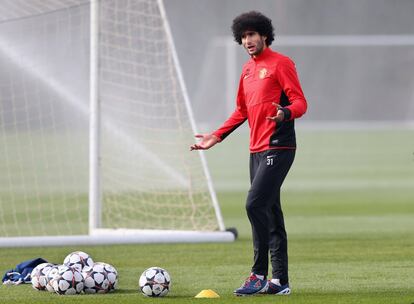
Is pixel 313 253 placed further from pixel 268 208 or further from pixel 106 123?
pixel 106 123

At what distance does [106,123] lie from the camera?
1516cm

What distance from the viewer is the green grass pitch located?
8.50 meters

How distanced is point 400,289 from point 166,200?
19.4 feet

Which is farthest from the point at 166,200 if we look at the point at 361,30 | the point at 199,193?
the point at 361,30

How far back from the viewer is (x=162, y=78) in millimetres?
13711

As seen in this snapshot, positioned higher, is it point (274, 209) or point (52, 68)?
point (52, 68)

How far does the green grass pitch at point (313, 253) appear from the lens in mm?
8500

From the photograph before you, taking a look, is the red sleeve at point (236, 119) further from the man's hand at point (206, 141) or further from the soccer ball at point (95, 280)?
the soccer ball at point (95, 280)

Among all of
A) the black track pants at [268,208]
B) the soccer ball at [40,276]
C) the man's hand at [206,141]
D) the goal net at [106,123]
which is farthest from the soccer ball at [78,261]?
the goal net at [106,123]

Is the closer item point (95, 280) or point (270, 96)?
point (270, 96)

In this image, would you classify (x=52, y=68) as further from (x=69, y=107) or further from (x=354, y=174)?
(x=354, y=174)

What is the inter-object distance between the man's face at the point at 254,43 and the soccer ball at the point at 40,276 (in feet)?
7.15

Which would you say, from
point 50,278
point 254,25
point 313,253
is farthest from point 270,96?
point 313,253

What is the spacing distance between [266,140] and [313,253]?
10.9 ft
